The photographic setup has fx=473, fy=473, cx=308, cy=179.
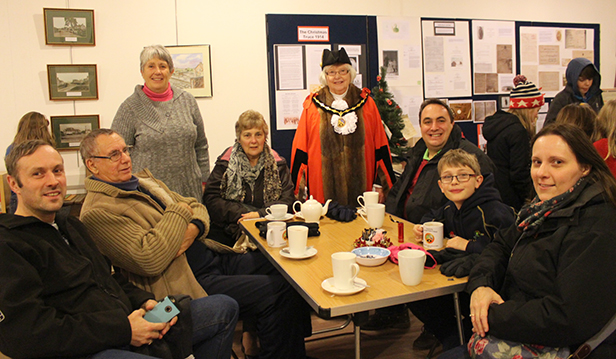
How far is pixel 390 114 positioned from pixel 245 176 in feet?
6.43

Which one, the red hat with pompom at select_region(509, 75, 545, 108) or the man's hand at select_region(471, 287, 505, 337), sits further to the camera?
the red hat with pompom at select_region(509, 75, 545, 108)

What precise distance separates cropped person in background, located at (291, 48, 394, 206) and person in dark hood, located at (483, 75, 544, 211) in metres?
0.85

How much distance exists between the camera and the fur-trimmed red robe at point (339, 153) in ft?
11.5

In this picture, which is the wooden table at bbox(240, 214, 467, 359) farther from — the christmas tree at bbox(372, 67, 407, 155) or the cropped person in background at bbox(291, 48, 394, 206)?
the christmas tree at bbox(372, 67, 407, 155)

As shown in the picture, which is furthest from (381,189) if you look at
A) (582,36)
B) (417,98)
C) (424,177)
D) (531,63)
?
(582,36)

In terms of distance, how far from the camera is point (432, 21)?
5.02 m

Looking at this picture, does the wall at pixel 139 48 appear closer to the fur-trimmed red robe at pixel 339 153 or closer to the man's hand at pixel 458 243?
the fur-trimmed red robe at pixel 339 153

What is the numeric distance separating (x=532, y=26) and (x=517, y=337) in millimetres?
4935

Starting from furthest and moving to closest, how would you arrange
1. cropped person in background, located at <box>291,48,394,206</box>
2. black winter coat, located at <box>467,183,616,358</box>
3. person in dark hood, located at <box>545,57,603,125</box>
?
person in dark hood, located at <box>545,57,603,125</box> < cropped person in background, located at <box>291,48,394,206</box> < black winter coat, located at <box>467,183,616,358</box>

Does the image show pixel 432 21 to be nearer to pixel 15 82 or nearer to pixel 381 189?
pixel 381 189

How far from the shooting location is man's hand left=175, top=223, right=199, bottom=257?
2252 millimetres

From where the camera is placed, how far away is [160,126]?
3.27 m

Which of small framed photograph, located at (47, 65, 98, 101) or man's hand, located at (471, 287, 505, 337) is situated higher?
small framed photograph, located at (47, 65, 98, 101)

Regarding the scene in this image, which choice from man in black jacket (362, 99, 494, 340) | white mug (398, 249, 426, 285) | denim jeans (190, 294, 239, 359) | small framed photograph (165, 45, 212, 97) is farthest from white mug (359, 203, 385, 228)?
small framed photograph (165, 45, 212, 97)
